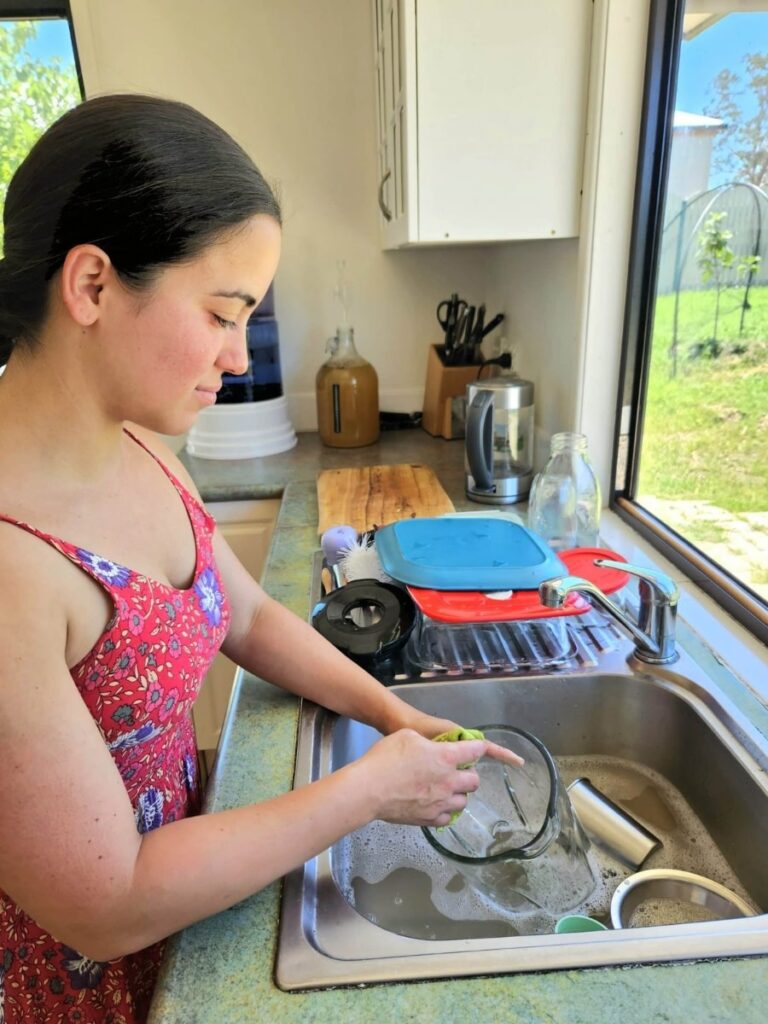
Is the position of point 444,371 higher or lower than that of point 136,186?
lower

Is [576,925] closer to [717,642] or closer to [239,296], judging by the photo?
[717,642]

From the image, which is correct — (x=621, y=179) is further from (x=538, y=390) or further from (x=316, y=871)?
(x=316, y=871)

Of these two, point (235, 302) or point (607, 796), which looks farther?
point (607, 796)

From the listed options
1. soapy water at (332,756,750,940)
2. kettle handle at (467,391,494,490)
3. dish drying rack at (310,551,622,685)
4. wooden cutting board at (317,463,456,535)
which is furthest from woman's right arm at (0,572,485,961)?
kettle handle at (467,391,494,490)

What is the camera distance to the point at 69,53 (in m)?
1.86

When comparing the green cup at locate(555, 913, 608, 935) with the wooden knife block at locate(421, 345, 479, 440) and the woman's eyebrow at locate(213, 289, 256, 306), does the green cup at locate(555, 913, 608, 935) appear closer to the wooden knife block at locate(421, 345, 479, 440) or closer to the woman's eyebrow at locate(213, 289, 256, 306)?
the woman's eyebrow at locate(213, 289, 256, 306)

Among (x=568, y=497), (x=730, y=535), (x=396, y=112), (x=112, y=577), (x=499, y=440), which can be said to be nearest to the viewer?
(x=112, y=577)

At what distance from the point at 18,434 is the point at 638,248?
3.65ft

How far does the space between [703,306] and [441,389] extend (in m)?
0.89

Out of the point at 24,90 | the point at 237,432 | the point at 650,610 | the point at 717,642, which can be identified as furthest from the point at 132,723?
the point at 24,90

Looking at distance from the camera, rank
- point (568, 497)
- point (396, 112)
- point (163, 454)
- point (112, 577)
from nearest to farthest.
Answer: point (112, 577) → point (163, 454) → point (568, 497) → point (396, 112)

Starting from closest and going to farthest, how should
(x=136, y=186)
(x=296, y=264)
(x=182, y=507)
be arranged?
(x=136, y=186) → (x=182, y=507) → (x=296, y=264)

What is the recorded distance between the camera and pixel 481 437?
4.66 feet

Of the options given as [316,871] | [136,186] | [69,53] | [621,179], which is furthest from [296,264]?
[316,871]
